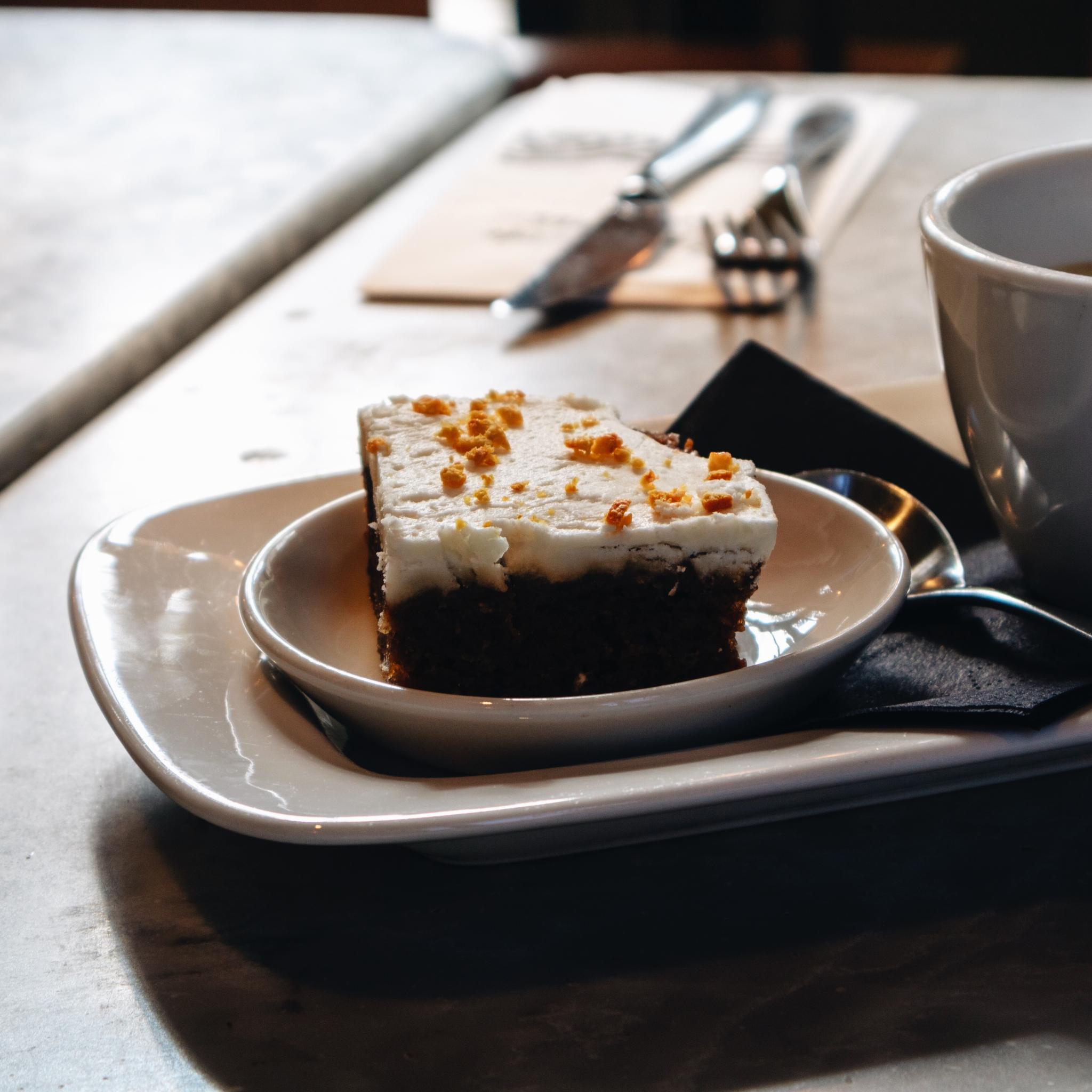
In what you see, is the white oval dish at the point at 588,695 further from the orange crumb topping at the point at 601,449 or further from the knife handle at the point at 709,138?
the knife handle at the point at 709,138

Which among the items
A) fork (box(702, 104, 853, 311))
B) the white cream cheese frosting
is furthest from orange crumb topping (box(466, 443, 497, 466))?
fork (box(702, 104, 853, 311))

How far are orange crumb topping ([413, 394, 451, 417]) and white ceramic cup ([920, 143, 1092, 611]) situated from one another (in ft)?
0.74

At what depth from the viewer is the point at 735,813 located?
44cm

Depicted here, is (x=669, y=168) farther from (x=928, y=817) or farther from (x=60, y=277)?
(x=928, y=817)

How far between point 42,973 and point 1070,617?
416 millimetres

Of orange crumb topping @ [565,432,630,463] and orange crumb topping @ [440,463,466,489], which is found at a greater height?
orange crumb topping @ [440,463,466,489]

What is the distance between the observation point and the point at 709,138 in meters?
1.37

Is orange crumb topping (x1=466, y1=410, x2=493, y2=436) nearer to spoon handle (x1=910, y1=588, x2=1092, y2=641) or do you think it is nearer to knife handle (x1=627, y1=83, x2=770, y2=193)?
spoon handle (x1=910, y1=588, x2=1092, y2=641)

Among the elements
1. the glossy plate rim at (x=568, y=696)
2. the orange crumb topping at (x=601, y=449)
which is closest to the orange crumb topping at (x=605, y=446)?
the orange crumb topping at (x=601, y=449)

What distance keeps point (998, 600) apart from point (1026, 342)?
4.2 inches

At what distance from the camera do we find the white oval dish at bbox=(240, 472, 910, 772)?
43cm

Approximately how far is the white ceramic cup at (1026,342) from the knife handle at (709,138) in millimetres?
651

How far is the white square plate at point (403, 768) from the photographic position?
380 mm

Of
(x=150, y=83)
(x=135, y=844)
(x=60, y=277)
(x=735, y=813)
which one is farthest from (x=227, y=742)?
(x=150, y=83)
